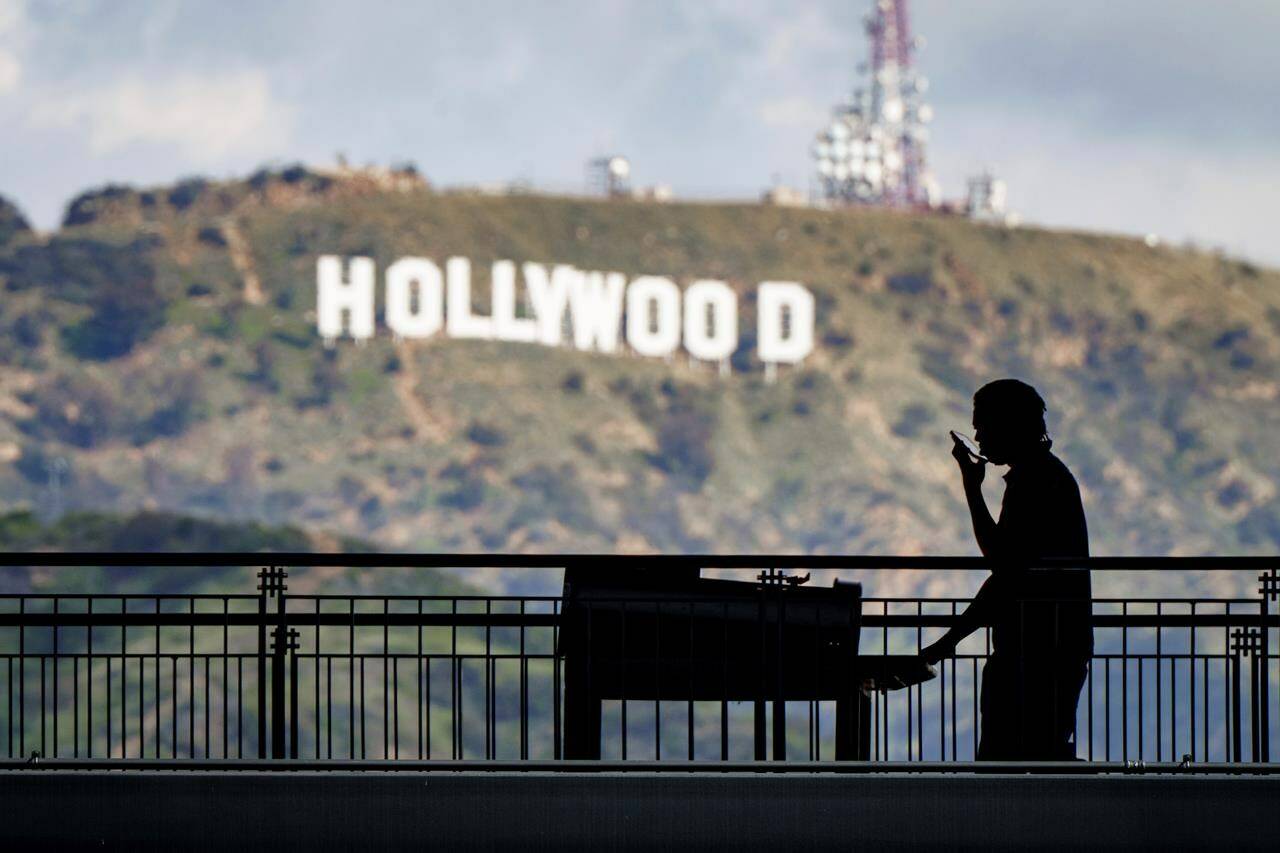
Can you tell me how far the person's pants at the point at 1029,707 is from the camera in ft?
26.6

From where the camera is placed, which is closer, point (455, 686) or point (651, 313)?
point (455, 686)

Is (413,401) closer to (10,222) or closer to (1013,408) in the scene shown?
(10,222)

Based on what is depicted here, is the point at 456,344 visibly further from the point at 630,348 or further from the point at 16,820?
the point at 16,820

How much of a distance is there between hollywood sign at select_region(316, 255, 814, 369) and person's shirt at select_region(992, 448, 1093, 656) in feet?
389

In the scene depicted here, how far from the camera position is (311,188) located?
449ft

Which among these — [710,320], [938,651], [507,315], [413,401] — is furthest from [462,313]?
[938,651]

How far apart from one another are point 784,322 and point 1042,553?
123213mm

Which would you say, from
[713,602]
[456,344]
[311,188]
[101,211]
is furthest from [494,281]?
[713,602]

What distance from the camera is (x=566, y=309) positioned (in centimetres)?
12950

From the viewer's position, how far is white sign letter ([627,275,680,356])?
128250 mm

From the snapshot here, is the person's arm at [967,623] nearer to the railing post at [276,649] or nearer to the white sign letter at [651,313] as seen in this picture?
the railing post at [276,649]

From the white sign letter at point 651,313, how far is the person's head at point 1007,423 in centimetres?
12018

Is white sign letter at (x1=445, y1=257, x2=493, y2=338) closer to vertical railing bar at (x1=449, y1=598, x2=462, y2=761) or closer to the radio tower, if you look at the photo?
the radio tower

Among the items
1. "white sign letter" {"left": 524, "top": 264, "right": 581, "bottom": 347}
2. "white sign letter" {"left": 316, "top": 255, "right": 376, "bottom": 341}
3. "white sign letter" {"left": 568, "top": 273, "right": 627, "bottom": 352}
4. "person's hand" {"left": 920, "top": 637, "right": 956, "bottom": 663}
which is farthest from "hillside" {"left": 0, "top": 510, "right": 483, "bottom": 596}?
"person's hand" {"left": 920, "top": 637, "right": 956, "bottom": 663}
